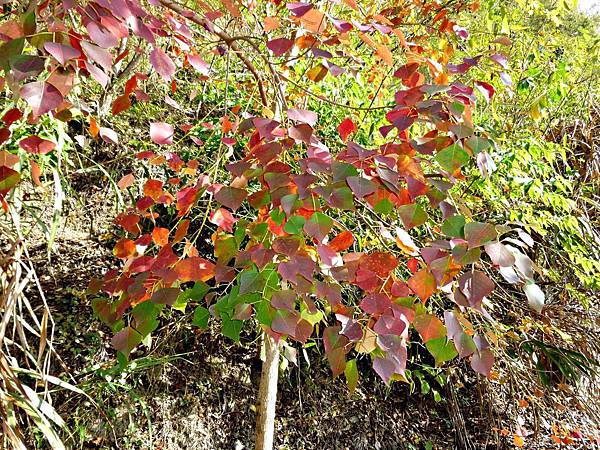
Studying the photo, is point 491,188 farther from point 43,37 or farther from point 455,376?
point 43,37

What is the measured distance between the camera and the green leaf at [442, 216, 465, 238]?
871 mm

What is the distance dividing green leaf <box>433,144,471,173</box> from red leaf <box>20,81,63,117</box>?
58cm

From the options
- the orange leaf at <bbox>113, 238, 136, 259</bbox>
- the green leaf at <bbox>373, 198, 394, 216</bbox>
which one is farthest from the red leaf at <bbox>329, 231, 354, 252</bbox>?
the orange leaf at <bbox>113, 238, 136, 259</bbox>

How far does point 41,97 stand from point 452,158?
0.62 meters

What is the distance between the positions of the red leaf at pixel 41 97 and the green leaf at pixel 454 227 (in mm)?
577

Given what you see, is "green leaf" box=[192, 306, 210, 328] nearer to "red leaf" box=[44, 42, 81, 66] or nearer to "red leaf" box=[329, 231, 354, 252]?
"red leaf" box=[329, 231, 354, 252]

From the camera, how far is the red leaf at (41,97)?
635mm

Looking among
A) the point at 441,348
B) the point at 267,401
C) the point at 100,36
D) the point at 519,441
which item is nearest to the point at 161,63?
the point at 100,36

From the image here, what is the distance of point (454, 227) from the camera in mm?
874

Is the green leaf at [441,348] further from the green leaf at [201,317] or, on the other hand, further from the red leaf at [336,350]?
the green leaf at [201,317]

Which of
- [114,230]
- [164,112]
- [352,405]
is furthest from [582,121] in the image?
[114,230]

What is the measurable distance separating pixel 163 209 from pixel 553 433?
2272mm

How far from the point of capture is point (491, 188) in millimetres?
2498

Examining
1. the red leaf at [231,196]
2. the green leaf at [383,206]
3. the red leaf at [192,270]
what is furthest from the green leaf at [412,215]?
the red leaf at [192,270]
